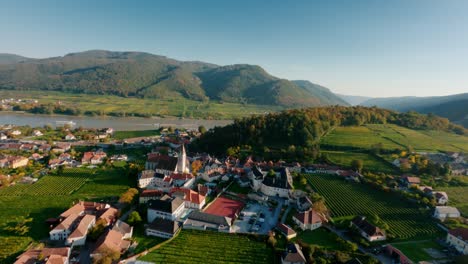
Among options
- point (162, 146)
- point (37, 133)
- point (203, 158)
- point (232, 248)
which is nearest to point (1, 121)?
point (37, 133)

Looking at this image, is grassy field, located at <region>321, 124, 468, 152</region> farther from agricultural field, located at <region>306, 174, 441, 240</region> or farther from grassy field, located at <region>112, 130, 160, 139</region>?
grassy field, located at <region>112, 130, 160, 139</region>

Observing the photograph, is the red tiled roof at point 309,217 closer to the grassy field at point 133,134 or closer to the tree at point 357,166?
the tree at point 357,166

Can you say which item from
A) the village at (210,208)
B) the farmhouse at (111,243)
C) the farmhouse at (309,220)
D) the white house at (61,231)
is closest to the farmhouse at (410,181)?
the village at (210,208)

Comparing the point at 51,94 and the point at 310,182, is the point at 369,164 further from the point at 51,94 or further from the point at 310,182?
the point at 51,94

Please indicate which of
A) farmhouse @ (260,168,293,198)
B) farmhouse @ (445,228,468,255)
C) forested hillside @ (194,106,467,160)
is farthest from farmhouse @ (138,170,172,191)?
farmhouse @ (445,228,468,255)

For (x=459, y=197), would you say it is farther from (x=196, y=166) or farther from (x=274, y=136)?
(x=196, y=166)

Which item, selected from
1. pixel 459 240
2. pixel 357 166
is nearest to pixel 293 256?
pixel 459 240
